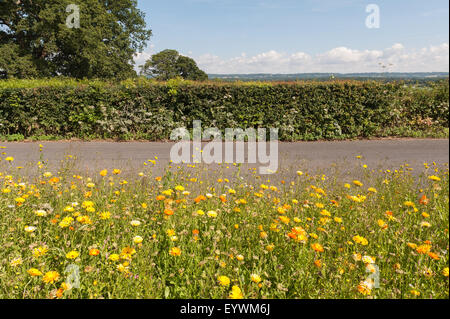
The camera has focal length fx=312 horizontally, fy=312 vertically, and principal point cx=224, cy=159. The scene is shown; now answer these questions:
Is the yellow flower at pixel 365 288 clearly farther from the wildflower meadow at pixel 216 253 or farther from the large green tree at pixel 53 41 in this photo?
the large green tree at pixel 53 41

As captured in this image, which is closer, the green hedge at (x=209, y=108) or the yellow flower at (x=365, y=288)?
the yellow flower at (x=365, y=288)

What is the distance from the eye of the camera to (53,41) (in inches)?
850

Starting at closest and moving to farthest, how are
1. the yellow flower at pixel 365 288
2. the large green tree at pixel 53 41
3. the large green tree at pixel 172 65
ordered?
the yellow flower at pixel 365 288 → the large green tree at pixel 53 41 → the large green tree at pixel 172 65

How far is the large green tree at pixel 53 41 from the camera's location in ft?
68.2

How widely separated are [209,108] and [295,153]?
348 centimetres

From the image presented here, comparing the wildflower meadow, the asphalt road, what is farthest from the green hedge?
the wildflower meadow

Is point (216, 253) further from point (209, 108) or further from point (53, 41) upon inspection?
point (53, 41)

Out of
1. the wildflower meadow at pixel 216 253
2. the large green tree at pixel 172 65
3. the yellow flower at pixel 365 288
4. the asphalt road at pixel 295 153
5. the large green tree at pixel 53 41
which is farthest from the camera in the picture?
the large green tree at pixel 172 65

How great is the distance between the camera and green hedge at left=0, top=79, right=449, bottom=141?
10.1m

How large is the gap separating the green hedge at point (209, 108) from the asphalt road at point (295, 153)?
767 millimetres

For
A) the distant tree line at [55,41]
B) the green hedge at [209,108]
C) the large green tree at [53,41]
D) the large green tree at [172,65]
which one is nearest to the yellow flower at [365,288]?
the green hedge at [209,108]

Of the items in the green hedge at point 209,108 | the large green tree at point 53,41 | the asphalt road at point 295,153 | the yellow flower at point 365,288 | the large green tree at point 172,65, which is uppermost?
the large green tree at point 172,65

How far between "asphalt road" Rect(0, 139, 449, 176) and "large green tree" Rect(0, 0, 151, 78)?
49.2ft

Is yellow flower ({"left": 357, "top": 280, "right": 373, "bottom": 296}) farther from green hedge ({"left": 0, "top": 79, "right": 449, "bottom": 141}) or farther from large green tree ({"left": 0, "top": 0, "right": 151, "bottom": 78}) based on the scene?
large green tree ({"left": 0, "top": 0, "right": 151, "bottom": 78})
